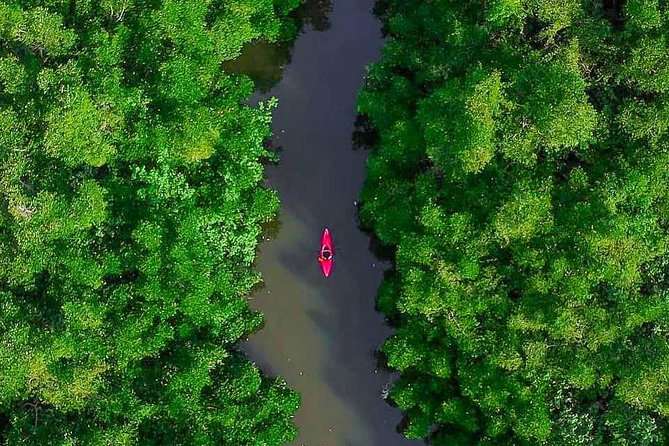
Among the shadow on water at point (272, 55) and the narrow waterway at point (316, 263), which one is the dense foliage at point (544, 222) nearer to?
the narrow waterway at point (316, 263)

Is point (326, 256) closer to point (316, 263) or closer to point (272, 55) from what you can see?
point (316, 263)

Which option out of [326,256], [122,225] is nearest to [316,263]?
[326,256]

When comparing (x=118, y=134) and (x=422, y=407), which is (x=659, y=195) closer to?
(x=422, y=407)

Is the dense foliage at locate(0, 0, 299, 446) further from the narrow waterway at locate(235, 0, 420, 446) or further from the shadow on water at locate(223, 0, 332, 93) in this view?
the shadow on water at locate(223, 0, 332, 93)

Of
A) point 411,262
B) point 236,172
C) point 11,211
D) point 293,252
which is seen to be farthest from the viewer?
point 293,252

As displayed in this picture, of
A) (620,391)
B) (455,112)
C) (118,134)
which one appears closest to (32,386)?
(118,134)

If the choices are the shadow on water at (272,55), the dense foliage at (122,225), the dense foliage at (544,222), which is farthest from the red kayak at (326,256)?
the shadow on water at (272,55)
